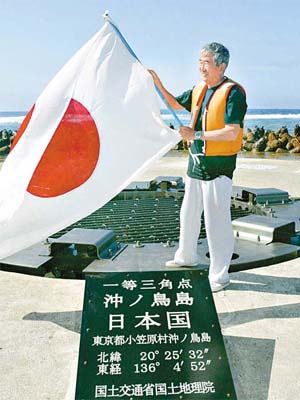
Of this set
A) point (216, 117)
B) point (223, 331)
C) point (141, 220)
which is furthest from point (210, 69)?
point (141, 220)

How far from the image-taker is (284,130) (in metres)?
18.1

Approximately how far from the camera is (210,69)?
3623mm

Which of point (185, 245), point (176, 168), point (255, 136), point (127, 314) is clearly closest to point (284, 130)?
point (255, 136)

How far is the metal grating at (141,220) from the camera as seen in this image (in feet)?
18.2

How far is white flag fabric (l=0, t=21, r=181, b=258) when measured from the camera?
3.20 m

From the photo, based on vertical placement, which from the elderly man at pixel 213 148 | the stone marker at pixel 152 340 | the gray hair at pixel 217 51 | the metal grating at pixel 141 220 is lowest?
the metal grating at pixel 141 220

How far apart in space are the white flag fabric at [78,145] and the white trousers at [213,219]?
56 centimetres

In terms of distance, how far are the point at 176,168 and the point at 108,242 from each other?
247 inches

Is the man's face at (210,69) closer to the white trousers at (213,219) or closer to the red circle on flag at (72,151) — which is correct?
the white trousers at (213,219)

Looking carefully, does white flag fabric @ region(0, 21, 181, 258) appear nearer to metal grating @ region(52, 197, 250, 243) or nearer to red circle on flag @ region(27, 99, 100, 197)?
red circle on flag @ region(27, 99, 100, 197)

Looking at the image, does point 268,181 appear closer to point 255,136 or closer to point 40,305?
point 40,305

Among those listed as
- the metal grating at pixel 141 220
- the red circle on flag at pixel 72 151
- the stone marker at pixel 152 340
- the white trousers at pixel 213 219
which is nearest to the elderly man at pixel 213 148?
the white trousers at pixel 213 219

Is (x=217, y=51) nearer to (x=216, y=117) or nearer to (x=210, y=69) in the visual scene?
(x=210, y=69)

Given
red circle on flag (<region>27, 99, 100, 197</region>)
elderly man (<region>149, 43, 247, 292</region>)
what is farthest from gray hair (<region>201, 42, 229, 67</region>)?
red circle on flag (<region>27, 99, 100, 197</region>)
